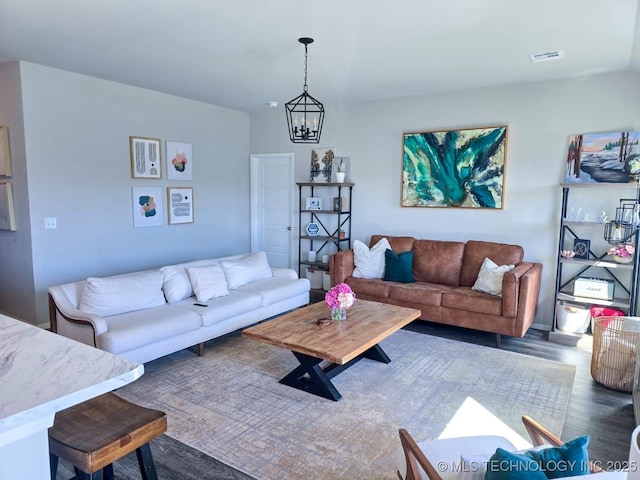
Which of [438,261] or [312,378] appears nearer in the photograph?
[312,378]

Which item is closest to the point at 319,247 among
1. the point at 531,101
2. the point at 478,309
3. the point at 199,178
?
the point at 199,178

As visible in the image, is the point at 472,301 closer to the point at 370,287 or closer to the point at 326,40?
the point at 370,287

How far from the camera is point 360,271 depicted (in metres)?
5.17

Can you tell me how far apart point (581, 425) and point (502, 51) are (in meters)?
2.94

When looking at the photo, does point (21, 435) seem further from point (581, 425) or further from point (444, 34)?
point (444, 34)

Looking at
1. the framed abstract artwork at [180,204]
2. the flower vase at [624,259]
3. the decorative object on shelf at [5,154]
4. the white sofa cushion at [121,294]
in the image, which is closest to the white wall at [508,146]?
the flower vase at [624,259]

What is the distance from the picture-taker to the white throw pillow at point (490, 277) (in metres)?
4.27

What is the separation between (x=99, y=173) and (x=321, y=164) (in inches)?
113

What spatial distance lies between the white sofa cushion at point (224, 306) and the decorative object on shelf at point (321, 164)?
2.42 metres

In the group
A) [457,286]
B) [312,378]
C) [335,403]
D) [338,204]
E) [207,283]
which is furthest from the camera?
[338,204]

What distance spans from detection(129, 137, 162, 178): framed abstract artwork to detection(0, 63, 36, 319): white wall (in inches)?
45.2

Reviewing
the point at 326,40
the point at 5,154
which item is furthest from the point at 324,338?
the point at 5,154

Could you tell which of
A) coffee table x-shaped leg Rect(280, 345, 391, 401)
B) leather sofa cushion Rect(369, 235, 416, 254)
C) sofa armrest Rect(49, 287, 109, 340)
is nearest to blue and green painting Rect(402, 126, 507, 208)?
leather sofa cushion Rect(369, 235, 416, 254)

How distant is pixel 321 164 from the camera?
6.14 m
